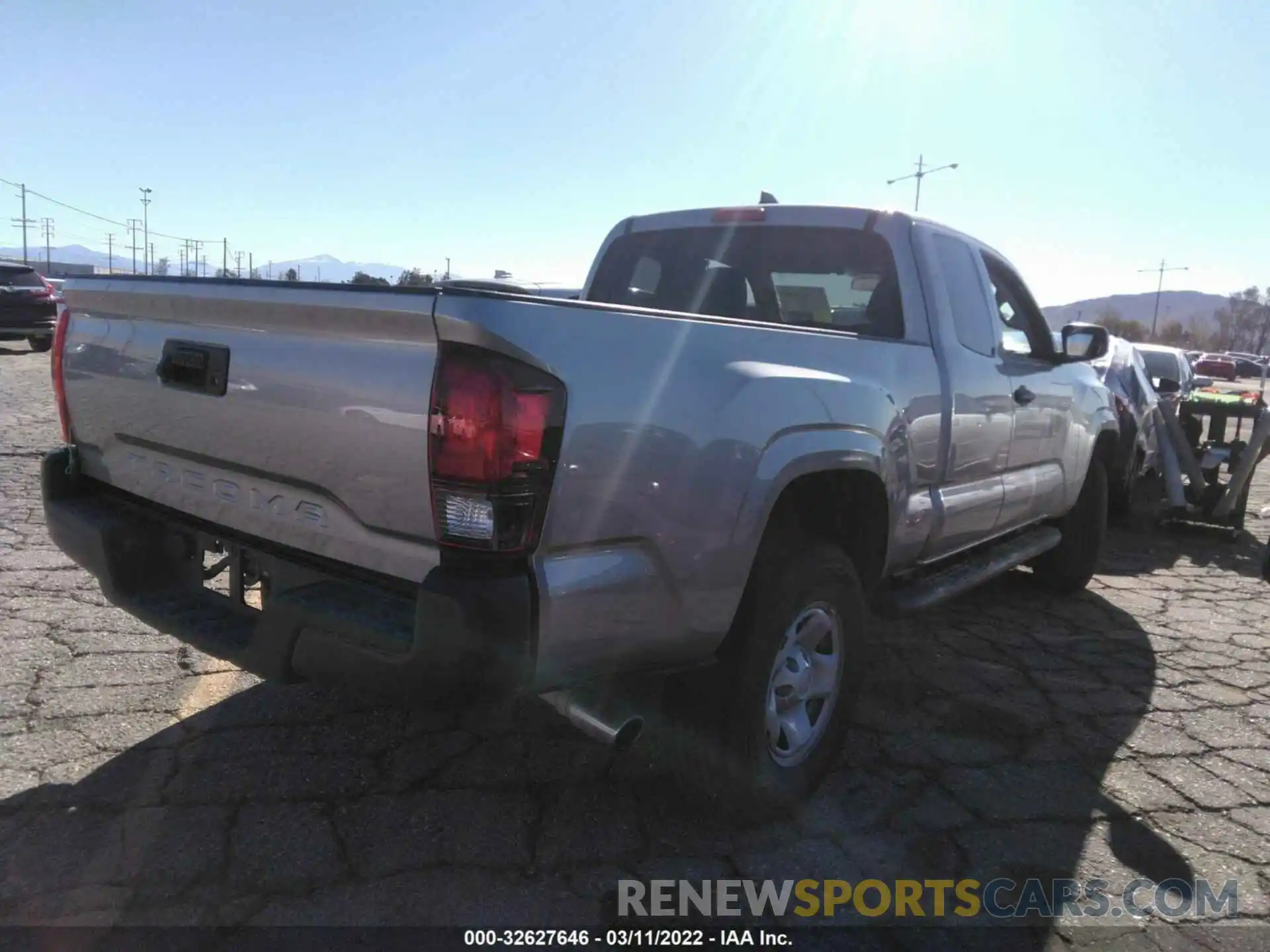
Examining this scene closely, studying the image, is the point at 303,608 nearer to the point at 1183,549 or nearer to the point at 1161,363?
the point at 1183,549

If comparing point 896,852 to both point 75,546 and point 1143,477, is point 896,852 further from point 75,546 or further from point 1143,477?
point 1143,477

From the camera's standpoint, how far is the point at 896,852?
273 centimetres

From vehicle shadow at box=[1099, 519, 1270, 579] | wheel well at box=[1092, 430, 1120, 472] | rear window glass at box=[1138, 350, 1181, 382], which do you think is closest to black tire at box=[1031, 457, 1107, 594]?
wheel well at box=[1092, 430, 1120, 472]

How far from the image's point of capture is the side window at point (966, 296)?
12.7ft

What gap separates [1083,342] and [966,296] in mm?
1151

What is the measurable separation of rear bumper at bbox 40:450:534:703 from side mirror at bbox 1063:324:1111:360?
3689 millimetres

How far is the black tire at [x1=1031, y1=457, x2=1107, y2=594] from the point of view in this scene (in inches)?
215

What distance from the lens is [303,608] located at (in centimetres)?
219

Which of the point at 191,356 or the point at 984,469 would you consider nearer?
the point at 191,356

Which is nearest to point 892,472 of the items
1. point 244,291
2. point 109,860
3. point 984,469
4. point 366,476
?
point 984,469

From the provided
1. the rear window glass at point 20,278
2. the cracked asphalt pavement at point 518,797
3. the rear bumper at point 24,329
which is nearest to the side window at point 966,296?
the cracked asphalt pavement at point 518,797

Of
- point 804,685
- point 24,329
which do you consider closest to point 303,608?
point 804,685

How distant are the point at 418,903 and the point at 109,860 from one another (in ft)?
2.78

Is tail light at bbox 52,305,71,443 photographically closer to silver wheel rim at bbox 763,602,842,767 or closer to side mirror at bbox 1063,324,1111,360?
silver wheel rim at bbox 763,602,842,767
